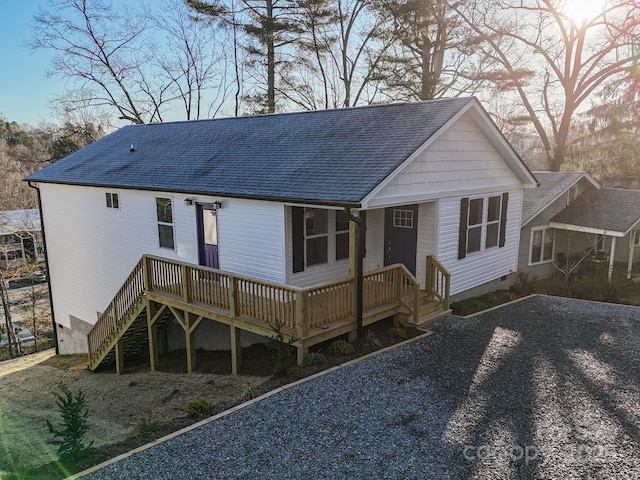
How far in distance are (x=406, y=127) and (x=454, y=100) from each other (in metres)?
1.49

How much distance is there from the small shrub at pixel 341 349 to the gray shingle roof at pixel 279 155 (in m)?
2.72

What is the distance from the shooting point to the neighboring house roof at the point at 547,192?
16.6m

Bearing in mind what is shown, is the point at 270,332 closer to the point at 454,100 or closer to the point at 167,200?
the point at 167,200

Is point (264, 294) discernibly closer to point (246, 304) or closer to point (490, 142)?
point (246, 304)

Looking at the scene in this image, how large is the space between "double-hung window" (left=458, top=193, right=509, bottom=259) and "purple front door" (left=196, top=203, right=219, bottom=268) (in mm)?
6296

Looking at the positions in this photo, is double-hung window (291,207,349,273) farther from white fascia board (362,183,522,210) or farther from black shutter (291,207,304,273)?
white fascia board (362,183,522,210)

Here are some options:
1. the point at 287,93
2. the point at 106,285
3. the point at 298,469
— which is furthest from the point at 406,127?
the point at 287,93

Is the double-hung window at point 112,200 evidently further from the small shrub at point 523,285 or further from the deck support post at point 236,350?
the small shrub at point 523,285

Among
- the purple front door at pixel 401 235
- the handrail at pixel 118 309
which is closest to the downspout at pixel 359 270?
the purple front door at pixel 401 235

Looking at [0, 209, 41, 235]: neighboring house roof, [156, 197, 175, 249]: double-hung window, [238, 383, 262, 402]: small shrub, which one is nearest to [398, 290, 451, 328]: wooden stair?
[238, 383, 262, 402]: small shrub

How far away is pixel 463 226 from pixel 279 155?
5.07 metres

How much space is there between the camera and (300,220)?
390 inches

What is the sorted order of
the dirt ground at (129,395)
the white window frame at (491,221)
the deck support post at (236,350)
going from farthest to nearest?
the white window frame at (491,221), the deck support post at (236,350), the dirt ground at (129,395)

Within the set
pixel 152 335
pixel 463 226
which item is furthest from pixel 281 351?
pixel 463 226
